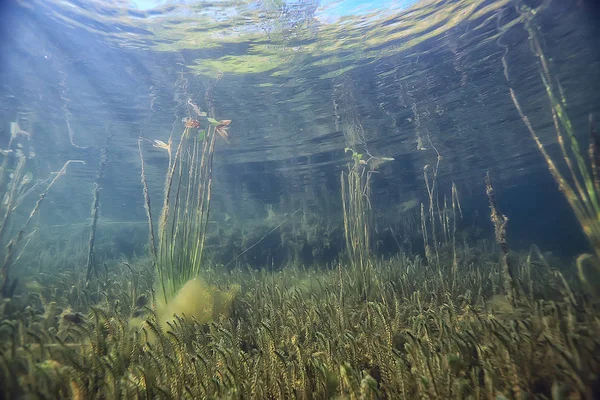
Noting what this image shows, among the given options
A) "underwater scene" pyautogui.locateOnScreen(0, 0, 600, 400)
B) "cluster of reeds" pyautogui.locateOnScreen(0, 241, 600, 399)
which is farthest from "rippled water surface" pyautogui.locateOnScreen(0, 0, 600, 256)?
"cluster of reeds" pyautogui.locateOnScreen(0, 241, 600, 399)

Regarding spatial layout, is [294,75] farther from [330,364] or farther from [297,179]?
[297,179]

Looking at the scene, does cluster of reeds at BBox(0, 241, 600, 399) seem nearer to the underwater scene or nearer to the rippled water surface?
the underwater scene

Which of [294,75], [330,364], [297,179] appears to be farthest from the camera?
[297,179]

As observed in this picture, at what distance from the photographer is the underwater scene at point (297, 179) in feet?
9.16

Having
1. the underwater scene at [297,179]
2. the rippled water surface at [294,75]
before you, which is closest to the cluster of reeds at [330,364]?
the underwater scene at [297,179]

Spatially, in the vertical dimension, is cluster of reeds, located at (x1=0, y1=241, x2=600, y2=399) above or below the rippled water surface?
below

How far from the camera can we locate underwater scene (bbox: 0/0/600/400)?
9.16 feet

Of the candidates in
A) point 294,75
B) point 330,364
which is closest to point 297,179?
point 294,75

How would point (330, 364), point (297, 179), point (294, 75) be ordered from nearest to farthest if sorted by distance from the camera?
point (330, 364)
point (294, 75)
point (297, 179)

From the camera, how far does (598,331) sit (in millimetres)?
3076

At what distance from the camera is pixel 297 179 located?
2778 cm

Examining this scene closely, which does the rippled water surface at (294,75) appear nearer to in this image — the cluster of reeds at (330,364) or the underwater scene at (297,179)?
the underwater scene at (297,179)

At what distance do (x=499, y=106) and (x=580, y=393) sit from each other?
17.9 m

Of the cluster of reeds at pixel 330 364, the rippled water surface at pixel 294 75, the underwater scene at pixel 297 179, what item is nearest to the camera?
the cluster of reeds at pixel 330 364
